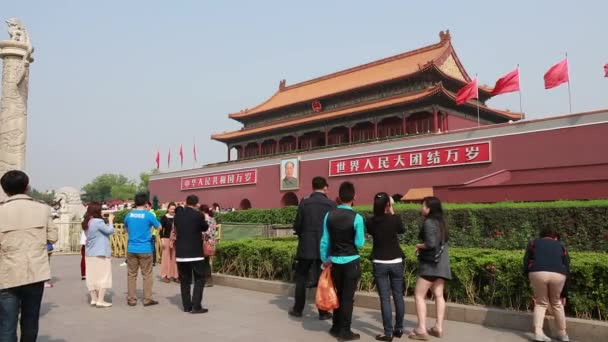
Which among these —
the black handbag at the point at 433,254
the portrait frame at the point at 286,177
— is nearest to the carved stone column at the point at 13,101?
the black handbag at the point at 433,254

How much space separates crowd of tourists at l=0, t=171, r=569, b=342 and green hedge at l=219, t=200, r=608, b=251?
5482 millimetres

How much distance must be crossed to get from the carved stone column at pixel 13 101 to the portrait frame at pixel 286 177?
1793 cm

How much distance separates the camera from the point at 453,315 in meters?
5.25

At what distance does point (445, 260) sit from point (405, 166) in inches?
625

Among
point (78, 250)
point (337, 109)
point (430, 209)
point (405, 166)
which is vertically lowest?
point (78, 250)

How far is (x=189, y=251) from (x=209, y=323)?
40.8 inches

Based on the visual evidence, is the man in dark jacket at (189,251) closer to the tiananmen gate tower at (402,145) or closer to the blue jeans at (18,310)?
the blue jeans at (18,310)

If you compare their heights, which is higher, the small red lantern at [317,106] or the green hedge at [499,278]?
the small red lantern at [317,106]

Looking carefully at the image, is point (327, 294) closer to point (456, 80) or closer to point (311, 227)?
point (311, 227)

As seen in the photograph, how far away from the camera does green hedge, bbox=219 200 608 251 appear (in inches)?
379

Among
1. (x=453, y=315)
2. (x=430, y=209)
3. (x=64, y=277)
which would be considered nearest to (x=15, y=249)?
(x=430, y=209)

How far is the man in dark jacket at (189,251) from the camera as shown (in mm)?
5824

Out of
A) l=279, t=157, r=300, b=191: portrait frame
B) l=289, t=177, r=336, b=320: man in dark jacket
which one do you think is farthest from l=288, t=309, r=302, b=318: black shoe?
l=279, t=157, r=300, b=191: portrait frame

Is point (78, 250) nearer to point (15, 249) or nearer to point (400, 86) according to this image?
point (15, 249)
